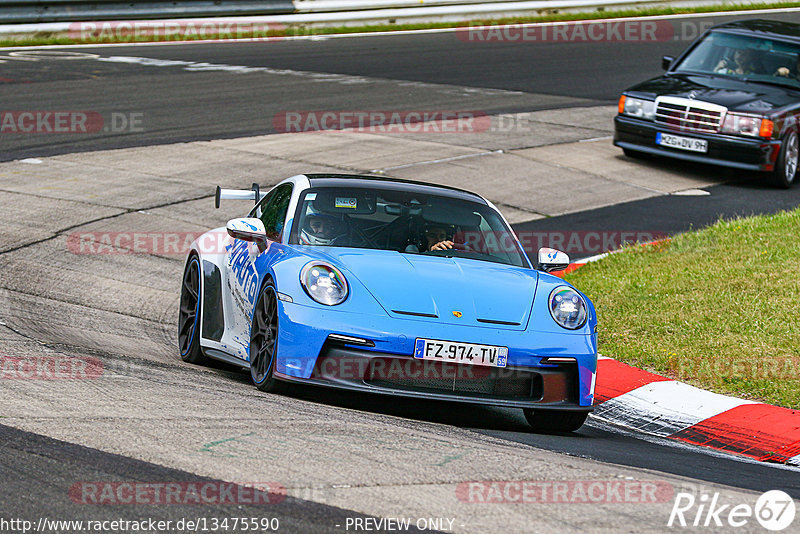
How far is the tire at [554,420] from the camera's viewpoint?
20.9 ft

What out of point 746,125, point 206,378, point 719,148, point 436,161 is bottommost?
point 436,161

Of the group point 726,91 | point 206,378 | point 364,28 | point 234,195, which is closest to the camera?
point 206,378

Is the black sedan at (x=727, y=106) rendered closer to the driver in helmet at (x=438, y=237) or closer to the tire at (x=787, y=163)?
the tire at (x=787, y=163)

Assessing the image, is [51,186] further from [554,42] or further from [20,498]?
[554,42]

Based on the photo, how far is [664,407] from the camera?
711cm

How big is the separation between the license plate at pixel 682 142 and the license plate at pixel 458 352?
9.95 m

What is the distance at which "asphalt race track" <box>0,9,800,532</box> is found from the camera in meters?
4.22

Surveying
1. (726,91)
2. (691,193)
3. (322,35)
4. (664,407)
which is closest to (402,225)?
(664,407)

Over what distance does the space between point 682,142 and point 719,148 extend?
481 millimetres

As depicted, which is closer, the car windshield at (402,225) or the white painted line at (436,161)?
the car windshield at (402,225)

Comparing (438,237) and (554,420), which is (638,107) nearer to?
(438,237)

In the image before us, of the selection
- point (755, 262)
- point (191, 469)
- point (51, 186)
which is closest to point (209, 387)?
point (191, 469)

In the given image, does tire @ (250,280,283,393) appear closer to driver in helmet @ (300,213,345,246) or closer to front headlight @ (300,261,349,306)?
front headlight @ (300,261,349,306)

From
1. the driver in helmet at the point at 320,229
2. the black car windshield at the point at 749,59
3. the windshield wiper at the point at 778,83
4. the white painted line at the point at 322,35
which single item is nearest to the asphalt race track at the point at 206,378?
the driver in helmet at the point at 320,229
